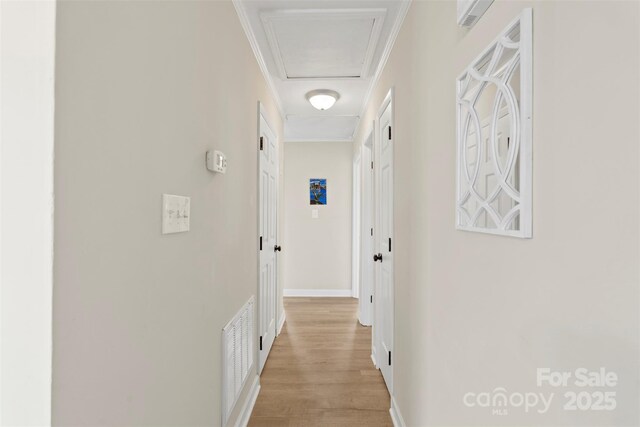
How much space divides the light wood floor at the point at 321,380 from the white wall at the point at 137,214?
2.40 ft

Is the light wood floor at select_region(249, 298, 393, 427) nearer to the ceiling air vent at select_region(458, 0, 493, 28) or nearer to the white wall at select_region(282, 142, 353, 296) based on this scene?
the white wall at select_region(282, 142, 353, 296)

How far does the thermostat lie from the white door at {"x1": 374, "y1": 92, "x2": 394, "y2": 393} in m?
1.13

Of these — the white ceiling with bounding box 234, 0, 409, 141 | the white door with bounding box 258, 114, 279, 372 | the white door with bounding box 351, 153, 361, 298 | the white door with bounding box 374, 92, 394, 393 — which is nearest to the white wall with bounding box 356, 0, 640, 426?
the white ceiling with bounding box 234, 0, 409, 141

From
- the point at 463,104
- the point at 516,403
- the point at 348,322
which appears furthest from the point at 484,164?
the point at 348,322

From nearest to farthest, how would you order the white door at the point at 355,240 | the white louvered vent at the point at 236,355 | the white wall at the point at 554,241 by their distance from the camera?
the white wall at the point at 554,241 < the white louvered vent at the point at 236,355 < the white door at the point at 355,240

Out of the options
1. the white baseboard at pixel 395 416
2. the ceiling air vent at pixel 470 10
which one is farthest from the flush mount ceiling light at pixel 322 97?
the white baseboard at pixel 395 416

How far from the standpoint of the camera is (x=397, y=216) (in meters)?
1.95

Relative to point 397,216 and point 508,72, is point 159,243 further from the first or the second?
point 397,216

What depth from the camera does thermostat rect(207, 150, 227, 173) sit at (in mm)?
1316

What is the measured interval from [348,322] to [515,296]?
9.77 feet

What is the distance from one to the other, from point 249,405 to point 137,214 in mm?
1646

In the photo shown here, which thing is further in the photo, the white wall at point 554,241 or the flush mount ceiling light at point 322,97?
the flush mount ceiling light at point 322,97

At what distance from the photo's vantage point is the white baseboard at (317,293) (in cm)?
479

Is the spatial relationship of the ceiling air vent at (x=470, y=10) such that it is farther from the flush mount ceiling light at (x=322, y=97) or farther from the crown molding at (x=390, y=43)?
the flush mount ceiling light at (x=322, y=97)
